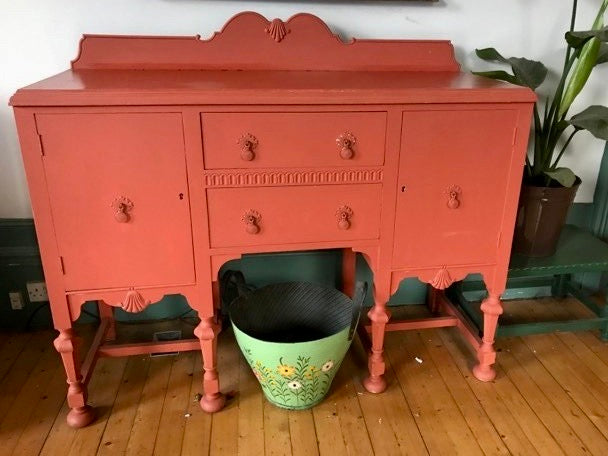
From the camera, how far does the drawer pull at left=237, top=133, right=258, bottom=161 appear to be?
A: 132 centimetres

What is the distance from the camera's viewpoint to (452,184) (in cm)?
147

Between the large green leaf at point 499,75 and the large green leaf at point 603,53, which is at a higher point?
the large green leaf at point 603,53

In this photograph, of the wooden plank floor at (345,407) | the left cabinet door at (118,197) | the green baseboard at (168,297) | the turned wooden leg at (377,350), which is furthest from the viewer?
the green baseboard at (168,297)

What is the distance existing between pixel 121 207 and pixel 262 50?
2.34 ft

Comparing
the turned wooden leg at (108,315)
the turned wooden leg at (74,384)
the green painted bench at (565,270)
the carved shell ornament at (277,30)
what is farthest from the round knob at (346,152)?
the turned wooden leg at (108,315)

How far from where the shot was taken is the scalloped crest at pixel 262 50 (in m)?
1.62

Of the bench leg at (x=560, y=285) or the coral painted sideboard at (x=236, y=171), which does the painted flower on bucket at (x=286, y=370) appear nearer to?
the coral painted sideboard at (x=236, y=171)

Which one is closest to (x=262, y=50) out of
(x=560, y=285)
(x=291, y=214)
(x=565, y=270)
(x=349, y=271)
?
(x=291, y=214)

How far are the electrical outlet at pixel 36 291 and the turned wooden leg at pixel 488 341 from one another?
1.61 metres

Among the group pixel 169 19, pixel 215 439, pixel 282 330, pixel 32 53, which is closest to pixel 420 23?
pixel 169 19

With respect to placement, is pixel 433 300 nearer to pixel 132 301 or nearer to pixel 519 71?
pixel 519 71

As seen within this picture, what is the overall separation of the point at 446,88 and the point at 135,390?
1.37 meters

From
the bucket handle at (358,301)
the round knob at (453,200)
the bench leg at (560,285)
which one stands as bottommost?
the bench leg at (560,285)

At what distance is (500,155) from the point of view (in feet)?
4.79
